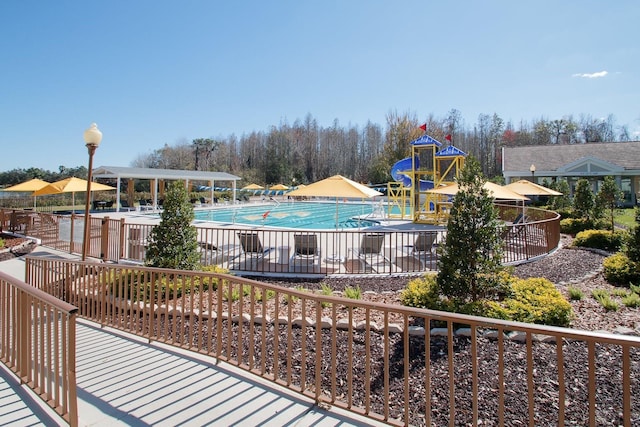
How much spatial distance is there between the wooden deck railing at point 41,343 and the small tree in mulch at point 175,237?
105 inches

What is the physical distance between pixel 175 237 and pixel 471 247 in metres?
5.04

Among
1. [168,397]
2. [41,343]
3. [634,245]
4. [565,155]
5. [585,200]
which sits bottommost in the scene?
[168,397]

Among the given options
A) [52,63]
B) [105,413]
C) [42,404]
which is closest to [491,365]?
[105,413]

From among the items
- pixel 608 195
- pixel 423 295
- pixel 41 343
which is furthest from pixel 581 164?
pixel 41 343

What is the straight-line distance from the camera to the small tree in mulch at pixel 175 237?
6098mm

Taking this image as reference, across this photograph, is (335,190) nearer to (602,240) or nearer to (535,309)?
(535,309)

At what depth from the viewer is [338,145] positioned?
64.4 m

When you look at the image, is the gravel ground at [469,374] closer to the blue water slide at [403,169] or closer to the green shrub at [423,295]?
the green shrub at [423,295]

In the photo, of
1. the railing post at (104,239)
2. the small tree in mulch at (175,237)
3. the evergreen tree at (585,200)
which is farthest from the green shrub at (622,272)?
the railing post at (104,239)

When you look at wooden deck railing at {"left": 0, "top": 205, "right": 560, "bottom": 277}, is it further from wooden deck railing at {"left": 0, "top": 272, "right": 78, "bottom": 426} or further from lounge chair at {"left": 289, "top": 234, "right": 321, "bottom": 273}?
wooden deck railing at {"left": 0, "top": 272, "right": 78, "bottom": 426}

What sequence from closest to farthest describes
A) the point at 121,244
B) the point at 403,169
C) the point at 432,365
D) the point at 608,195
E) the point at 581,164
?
the point at 432,365 → the point at 121,244 → the point at 608,195 → the point at 403,169 → the point at 581,164

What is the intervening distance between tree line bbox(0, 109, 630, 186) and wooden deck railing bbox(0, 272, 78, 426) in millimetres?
44910

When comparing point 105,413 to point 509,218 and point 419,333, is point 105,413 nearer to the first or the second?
point 419,333

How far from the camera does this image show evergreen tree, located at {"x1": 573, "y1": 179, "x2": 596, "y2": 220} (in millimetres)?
14664
